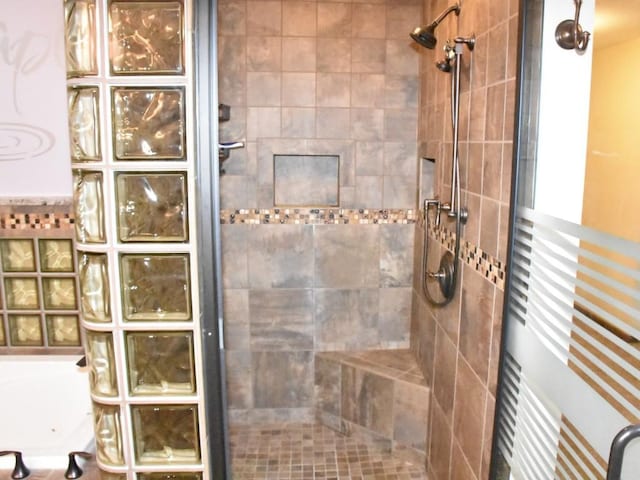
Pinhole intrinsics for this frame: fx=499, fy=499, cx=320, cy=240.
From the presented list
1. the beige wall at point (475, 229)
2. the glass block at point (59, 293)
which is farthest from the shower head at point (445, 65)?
the glass block at point (59, 293)

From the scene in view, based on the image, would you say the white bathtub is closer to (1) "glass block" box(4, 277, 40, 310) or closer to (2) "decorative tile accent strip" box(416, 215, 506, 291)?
(1) "glass block" box(4, 277, 40, 310)

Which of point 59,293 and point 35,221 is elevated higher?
point 35,221

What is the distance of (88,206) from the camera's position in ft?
4.03

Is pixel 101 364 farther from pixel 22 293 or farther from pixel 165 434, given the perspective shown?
pixel 22 293

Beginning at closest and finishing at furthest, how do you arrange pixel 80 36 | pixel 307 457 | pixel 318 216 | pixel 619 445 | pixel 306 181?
pixel 619 445 → pixel 80 36 → pixel 307 457 → pixel 318 216 → pixel 306 181

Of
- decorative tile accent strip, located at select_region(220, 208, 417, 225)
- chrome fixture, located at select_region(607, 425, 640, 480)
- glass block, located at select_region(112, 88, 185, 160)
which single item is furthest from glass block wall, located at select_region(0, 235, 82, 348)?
chrome fixture, located at select_region(607, 425, 640, 480)

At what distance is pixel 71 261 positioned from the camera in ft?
8.30

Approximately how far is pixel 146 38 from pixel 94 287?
0.62m

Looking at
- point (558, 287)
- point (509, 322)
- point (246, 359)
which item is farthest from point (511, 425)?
point (246, 359)

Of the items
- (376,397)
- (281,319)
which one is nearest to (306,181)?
(281,319)

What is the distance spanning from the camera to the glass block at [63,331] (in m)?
2.60

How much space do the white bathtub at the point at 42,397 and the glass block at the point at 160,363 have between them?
1373 mm

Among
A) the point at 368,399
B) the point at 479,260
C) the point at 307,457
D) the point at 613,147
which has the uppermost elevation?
the point at 613,147

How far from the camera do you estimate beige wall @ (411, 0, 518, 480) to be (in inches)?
62.7
